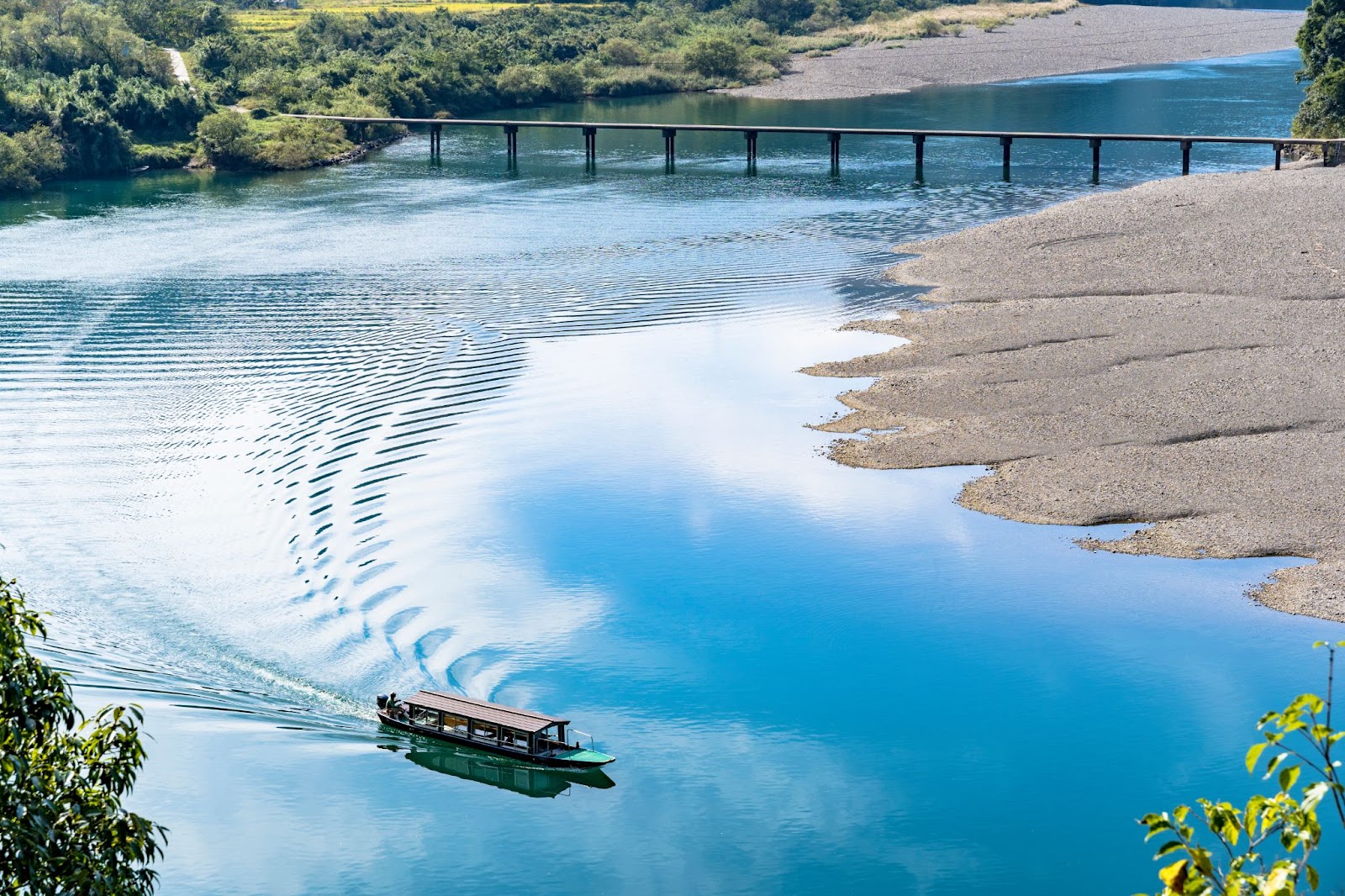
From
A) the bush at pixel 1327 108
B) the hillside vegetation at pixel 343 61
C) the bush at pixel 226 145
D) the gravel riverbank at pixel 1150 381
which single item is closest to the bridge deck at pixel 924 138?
the bush at pixel 1327 108

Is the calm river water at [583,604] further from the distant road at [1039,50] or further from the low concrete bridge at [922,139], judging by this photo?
the distant road at [1039,50]

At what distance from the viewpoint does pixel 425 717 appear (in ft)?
75.8

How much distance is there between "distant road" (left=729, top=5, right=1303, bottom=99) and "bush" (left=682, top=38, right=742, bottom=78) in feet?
12.5

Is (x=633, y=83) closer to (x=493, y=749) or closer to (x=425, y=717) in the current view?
(x=425, y=717)

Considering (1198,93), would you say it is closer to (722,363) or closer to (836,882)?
(722,363)

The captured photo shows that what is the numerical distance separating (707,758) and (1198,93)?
9551cm

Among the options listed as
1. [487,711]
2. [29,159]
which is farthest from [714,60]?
[487,711]

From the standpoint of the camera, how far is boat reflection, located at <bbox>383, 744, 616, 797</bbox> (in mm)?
22312

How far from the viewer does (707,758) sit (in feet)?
74.4

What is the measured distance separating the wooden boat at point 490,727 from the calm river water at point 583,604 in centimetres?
36

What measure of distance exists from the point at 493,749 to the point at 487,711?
67cm

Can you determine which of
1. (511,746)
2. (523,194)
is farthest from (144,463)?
(523,194)

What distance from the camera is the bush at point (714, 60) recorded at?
12481cm

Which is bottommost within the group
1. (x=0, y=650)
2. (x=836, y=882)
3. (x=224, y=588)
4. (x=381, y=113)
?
(x=836, y=882)
